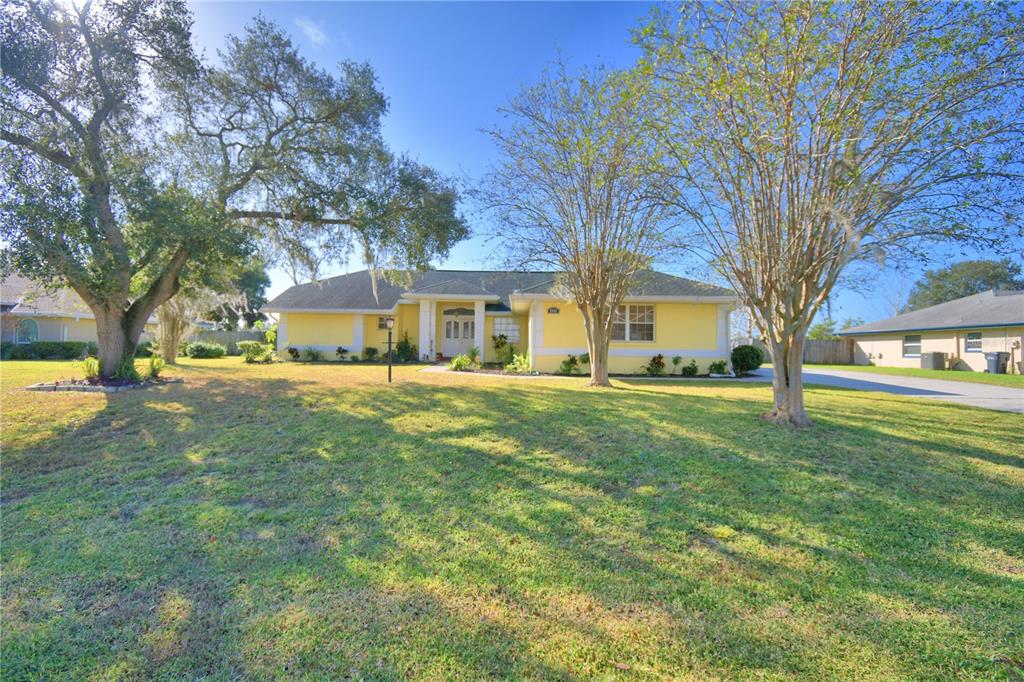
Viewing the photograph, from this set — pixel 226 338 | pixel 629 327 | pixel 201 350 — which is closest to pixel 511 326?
pixel 629 327

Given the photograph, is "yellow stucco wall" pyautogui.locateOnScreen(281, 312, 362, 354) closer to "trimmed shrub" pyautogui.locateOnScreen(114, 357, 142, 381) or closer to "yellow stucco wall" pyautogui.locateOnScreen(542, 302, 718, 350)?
"trimmed shrub" pyautogui.locateOnScreen(114, 357, 142, 381)

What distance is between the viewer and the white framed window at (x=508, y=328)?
18.7m

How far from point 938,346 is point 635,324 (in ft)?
67.3

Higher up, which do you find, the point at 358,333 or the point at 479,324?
the point at 479,324

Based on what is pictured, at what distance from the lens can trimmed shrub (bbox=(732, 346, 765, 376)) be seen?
15.3 meters

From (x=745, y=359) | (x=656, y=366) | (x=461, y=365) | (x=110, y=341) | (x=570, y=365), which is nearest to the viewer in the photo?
(x=110, y=341)

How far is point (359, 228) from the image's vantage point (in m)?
11.3

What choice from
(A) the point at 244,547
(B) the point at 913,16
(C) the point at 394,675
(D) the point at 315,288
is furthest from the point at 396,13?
(D) the point at 315,288

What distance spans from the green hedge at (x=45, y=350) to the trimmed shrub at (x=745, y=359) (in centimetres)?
2630

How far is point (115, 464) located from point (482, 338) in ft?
44.8

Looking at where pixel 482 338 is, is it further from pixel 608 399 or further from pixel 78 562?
pixel 78 562

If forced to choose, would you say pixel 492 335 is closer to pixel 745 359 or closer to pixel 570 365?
pixel 570 365

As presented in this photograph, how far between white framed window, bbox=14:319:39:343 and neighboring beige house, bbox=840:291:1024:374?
150 feet

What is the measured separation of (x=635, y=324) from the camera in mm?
14953
